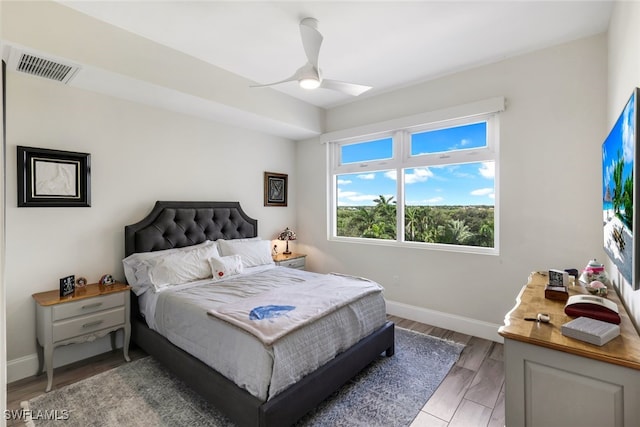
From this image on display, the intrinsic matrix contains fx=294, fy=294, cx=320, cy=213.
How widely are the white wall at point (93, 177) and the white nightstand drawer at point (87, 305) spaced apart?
0.44 metres

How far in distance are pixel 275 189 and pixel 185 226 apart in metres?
1.50

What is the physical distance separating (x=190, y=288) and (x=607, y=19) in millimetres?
4009

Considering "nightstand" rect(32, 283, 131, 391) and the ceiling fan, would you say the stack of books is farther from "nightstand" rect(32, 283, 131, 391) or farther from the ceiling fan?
"nightstand" rect(32, 283, 131, 391)

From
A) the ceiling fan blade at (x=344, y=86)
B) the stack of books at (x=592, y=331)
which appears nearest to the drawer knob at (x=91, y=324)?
the ceiling fan blade at (x=344, y=86)

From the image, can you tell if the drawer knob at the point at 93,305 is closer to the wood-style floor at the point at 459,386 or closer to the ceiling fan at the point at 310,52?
the wood-style floor at the point at 459,386

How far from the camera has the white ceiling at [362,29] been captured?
2139 millimetres

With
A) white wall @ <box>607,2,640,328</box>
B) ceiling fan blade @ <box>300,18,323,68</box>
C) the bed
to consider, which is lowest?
the bed

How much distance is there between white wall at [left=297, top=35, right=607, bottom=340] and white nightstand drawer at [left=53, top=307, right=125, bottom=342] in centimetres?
288

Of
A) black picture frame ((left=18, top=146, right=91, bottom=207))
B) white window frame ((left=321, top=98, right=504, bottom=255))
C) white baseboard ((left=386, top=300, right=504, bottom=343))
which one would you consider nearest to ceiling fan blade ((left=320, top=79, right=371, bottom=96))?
white window frame ((left=321, top=98, right=504, bottom=255))

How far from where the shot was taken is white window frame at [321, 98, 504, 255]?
3.01m

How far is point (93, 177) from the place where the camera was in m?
2.73

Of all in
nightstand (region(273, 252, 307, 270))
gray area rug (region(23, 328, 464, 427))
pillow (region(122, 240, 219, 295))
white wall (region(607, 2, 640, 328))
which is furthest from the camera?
nightstand (region(273, 252, 307, 270))

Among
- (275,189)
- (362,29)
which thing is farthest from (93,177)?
(362,29)

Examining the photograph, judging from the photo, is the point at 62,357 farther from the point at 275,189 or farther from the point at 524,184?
the point at 524,184
